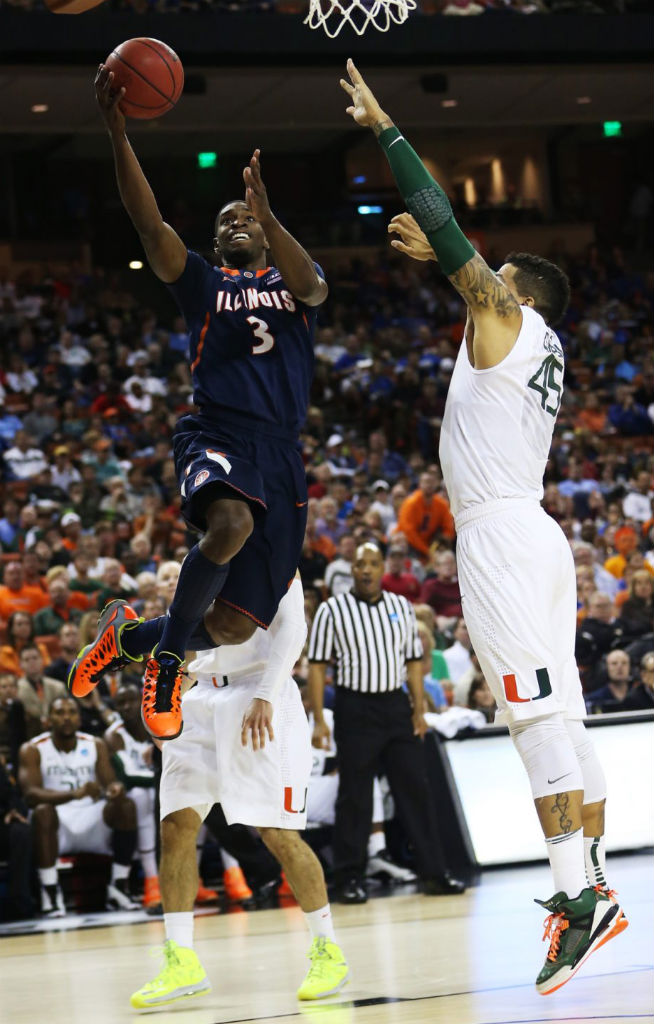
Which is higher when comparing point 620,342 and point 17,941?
point 620,342

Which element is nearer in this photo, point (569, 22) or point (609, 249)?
point (569, 22)

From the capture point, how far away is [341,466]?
1850cm

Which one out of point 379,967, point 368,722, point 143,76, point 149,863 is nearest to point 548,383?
point 143,76

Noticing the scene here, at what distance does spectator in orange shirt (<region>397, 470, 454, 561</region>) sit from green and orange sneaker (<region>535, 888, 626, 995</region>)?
1059cm

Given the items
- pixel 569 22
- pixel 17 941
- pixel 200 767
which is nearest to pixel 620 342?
pixel 569 22

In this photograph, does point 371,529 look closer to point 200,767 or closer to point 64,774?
point 64,774

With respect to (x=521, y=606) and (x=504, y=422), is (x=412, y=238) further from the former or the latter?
(x=521, y=606)

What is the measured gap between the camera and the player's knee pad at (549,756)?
192 inches

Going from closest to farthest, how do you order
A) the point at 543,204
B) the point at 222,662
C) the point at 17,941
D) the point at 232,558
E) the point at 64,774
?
the point at 232,558
the point at 222,662
the point at 17,941
the point at 64,774
the point at 543,204

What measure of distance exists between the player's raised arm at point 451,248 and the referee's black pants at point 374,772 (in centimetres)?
512

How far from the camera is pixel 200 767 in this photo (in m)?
5.87

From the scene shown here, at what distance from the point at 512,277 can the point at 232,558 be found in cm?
152

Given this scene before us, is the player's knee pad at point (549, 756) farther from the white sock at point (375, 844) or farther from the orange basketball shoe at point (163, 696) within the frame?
the white sock at point (375, 844)

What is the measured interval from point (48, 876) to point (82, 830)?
43 cm
